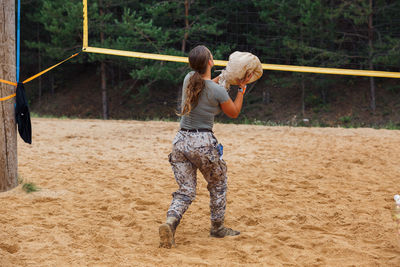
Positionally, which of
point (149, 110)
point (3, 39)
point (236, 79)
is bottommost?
point (149, 110)

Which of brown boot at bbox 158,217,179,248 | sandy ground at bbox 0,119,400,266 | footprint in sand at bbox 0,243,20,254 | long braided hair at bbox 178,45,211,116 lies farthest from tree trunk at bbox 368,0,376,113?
footprint in sand at bbox 0,243,20,254

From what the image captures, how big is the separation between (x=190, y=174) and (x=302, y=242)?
1.01m

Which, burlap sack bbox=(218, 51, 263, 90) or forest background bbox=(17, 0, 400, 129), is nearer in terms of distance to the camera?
burlap sack bbox=(218, 51, 263, 90)

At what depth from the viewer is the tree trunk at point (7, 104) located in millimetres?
4195

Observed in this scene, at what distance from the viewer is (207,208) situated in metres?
4.29

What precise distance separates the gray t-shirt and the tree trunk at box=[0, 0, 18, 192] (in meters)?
2.08

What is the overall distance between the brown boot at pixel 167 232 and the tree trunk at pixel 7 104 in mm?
2082

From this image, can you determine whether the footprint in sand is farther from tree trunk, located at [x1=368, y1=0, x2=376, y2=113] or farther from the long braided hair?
tree trunk, located at [x1=368, y1=0, x2=376, y2=113]

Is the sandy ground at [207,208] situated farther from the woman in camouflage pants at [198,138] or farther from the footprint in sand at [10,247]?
the woman in camouflage pants at [198,138]

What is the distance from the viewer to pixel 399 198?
2459 millimetres

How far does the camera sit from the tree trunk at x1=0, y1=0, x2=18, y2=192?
4195mm

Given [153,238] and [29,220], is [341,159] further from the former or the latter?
[29,220]

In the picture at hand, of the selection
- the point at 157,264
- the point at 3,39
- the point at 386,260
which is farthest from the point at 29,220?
the point at 386,260

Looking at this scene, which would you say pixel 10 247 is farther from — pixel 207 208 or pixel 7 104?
pixel 207 208
